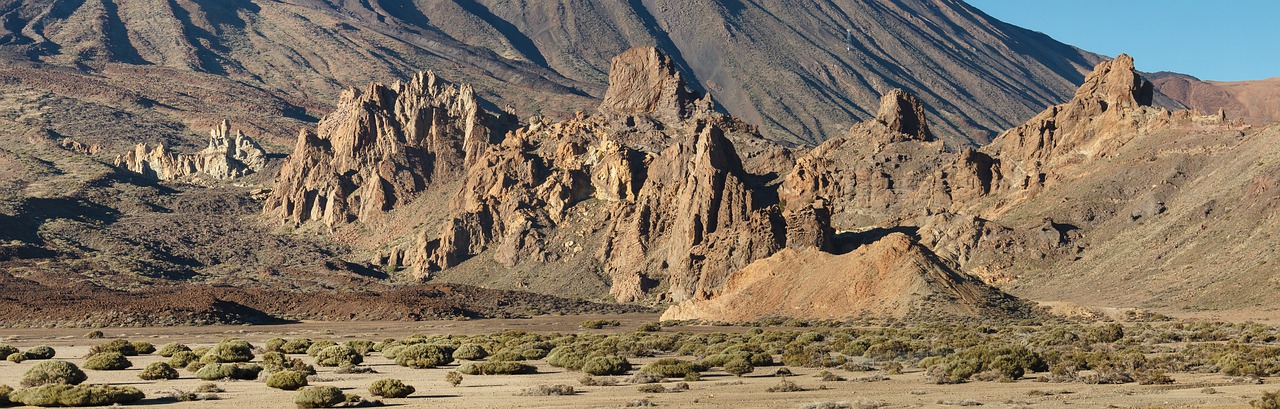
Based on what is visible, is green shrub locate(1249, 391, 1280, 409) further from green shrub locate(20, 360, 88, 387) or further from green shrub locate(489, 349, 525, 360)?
green shrub locate(20, 360, 88, 387)

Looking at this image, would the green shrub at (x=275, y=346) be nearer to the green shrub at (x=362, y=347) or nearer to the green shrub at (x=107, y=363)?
the green shrub at (x=362, y=347)

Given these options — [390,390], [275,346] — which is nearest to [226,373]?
[390,390]

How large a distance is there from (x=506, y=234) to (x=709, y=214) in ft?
107

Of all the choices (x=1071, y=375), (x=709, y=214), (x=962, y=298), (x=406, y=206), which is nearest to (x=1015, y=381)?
(x=1071, y=375)

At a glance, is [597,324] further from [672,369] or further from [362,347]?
[672,369]

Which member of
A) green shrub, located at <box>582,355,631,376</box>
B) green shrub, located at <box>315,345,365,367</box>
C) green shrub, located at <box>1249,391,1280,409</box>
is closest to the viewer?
green shrub, located at <box>1249,391,1280,409</box>

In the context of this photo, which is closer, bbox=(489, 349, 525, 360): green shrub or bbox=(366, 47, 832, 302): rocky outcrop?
bbox=(489, 349, 525, 360): green shrub

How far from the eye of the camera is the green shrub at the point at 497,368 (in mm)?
49594

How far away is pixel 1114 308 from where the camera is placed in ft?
315

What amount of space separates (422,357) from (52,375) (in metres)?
16.3

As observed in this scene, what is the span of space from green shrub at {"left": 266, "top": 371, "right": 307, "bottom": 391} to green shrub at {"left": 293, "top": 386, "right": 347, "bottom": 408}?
493 centimetres

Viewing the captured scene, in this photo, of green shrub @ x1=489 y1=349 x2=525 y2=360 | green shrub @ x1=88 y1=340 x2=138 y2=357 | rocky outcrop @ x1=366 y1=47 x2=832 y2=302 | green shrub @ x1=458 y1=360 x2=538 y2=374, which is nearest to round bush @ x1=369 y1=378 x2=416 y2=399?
green shrub @ x1=458 y1=360 x2=538 y2=374

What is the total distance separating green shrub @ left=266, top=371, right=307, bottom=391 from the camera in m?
42.7

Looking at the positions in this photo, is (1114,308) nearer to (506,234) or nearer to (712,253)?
(712,253)
